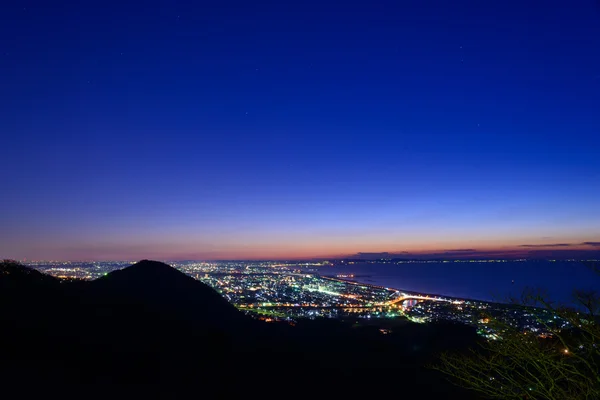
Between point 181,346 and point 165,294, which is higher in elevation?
point 165,294

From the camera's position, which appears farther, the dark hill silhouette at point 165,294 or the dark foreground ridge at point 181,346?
the dark hill silhouette at point 165,294

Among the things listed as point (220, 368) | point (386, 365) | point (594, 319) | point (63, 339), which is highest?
point (594, 319)

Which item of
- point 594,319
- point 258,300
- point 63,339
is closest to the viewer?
point 594,319

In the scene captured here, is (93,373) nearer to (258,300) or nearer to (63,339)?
(63,339)

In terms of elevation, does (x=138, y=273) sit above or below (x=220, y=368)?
above

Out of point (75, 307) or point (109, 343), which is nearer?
point (109, 343)

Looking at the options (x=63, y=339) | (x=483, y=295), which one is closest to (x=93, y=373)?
(x=63, y=339)

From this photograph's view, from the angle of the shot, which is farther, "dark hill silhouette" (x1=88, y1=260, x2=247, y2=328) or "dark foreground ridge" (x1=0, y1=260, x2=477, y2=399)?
"dark hill silhouette" (x1=88, y1=260, x2=247, y2=328)

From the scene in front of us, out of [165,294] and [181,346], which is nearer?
[181,346]
